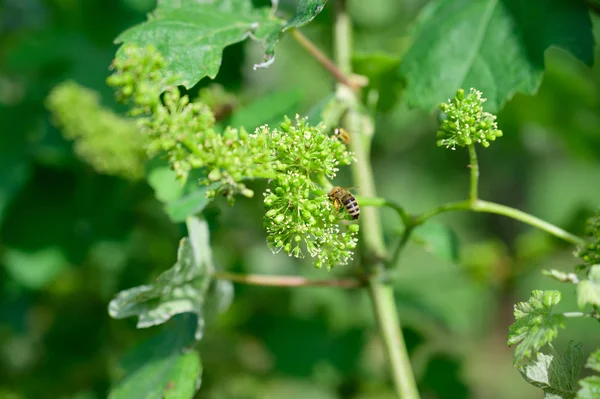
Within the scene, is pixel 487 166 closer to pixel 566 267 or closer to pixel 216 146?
pixel 566 267

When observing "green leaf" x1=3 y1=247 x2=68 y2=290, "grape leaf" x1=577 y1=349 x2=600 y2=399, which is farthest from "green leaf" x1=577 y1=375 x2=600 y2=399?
"green leaf" x1=3 y1=247 x2=68 y2=290

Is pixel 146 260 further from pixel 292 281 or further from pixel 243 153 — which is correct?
pixel 243 153

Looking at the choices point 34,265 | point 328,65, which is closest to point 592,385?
point 328,65

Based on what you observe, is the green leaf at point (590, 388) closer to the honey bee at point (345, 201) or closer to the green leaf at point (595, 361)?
the green leaf at point (595, 361)

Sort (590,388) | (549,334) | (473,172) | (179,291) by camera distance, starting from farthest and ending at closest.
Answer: (179,291) < (473,172) < (549,334) < (590,388)

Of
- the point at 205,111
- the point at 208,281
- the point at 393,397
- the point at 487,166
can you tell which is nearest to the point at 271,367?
the point at 393,397
